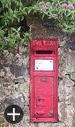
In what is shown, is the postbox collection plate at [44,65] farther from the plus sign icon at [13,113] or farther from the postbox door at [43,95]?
the plus sign icon at [13,113]

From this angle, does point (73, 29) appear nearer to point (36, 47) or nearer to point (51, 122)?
point (36, 47)

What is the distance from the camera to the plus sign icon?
6.61 meters

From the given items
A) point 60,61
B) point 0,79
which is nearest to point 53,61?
point 60,61

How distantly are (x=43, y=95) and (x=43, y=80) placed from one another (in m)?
0.15

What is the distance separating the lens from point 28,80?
6.62 metres

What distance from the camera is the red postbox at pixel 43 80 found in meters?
6.60

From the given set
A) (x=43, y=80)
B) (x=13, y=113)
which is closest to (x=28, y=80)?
(x=43, y=80)

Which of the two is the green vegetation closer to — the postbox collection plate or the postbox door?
the postbox collection plate

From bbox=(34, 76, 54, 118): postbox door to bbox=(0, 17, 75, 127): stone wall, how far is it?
0.29 feet

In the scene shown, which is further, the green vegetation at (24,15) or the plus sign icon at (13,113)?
the plus sign icon at (13,113)

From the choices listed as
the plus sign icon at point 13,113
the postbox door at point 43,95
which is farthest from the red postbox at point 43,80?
the plus sign icon at point 13,113

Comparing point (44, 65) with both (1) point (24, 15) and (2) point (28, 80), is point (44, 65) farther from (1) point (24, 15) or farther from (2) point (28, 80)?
(1) point (24, 15)

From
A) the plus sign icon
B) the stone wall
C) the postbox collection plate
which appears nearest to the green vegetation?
the stone wall

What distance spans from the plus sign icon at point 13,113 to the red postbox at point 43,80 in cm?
12
